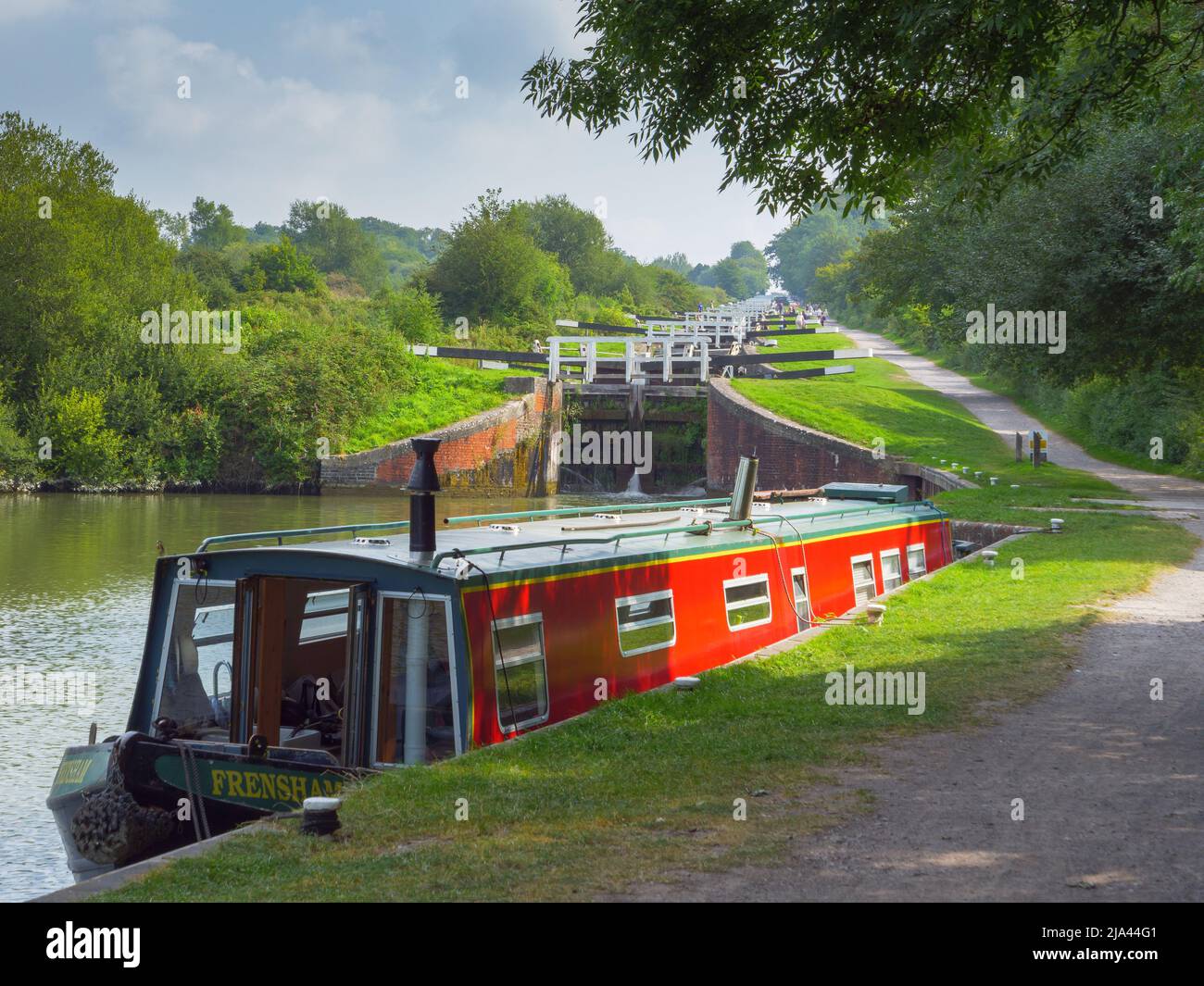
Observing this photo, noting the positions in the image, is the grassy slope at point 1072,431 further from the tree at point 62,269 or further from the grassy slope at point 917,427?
the tree at point 62,269

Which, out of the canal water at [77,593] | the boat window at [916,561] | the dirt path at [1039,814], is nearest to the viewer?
the dirt path at [1039,814]

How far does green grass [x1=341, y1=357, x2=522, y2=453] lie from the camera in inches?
1335

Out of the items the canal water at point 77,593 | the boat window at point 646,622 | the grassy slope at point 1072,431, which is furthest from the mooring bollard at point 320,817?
the grassy slope at point 1072,431

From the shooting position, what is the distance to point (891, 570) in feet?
42.8

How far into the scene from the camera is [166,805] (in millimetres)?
6477

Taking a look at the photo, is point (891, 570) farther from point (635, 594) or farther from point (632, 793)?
point (632, 793)

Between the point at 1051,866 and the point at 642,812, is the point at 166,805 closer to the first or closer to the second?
the point at 642,812

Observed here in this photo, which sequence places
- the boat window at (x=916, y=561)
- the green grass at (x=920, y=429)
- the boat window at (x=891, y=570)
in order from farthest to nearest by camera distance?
1. the green grass at (x=920, y=429)
2. the boat window at (x=916, y=561)
3. the boat window at (x=891, y=570)

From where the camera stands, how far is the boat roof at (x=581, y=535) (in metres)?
6.92

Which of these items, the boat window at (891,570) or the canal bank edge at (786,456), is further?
the canal bank edge at (786,456)

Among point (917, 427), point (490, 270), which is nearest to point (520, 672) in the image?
point (917, 427)

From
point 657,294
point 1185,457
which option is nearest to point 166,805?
point 1185,457

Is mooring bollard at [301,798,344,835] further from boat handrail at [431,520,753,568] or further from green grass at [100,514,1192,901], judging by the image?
boat handrail at [431,520,753,568]

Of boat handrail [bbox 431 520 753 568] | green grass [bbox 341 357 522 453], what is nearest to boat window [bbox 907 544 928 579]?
boat handrail [bbox 431 520 753 568]
